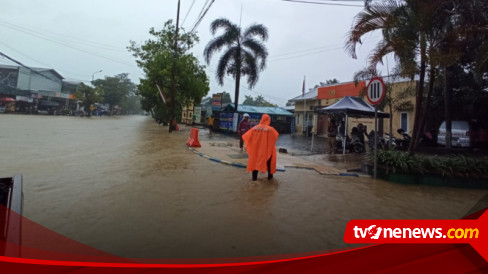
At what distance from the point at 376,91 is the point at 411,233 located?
14.5 feet

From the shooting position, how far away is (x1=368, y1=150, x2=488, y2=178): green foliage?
5105mm

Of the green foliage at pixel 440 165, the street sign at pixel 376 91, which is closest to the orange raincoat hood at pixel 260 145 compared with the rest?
the street sign at pixel 376 91

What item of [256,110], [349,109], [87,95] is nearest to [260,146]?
[349,109]

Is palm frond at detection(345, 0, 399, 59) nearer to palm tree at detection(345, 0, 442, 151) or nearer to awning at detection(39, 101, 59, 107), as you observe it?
palm tree at detection(345, 0, 442, 151)

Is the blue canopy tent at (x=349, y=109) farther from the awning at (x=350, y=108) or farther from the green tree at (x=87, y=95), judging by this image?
the green tree at (x=87, y=95)

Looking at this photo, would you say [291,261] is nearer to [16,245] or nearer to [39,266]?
[39,266]

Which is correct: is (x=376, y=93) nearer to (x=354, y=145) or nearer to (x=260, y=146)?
(x=260, y=146)

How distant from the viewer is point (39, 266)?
→ 1.33 metres

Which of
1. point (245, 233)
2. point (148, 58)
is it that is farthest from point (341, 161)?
point (148, 58)

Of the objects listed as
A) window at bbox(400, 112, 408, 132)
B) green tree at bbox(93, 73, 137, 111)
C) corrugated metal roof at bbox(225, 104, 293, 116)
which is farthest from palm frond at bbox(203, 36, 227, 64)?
green tree at bbox(93, 73, 137, 111)

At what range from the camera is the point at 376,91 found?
212 inches

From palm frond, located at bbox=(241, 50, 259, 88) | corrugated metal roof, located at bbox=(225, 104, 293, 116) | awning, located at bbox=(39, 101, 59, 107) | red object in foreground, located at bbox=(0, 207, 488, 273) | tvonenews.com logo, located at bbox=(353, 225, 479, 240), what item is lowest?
red object in foreground, located at bbox=(0, 207, 488, 273)

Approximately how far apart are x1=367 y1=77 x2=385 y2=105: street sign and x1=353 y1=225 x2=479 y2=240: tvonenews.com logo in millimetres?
4080

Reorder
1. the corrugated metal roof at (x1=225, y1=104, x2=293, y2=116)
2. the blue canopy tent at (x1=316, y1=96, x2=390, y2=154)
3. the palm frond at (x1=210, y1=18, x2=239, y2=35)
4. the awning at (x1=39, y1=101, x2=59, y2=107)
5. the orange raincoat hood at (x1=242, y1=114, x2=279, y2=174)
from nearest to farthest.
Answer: the orange raincoat hood at (x1=242, y1=114, x2=279, y2=174), the blue canopy tent at (x1=316, y1=96, x2=390, y2=154), the palm frond at (x1=210, y1=18, x2=239, y2=35), the corrugated metal roof at (x1=225, y1=104, x2=293, y2=116), the awning at (x1=39, y1=101, x2=59, y2=107)
